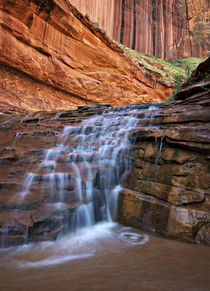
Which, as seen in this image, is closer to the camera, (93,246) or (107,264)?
(107,264)

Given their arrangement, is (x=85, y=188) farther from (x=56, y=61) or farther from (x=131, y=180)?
(x=56, y=61)

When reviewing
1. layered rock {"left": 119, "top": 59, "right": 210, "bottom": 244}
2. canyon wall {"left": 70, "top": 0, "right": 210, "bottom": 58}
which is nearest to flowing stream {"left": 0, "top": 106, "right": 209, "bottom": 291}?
layered rock {"left": 119, "top": 59, "right": 210, "bottom": 244}

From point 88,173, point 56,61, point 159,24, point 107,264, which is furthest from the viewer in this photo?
point 159,24

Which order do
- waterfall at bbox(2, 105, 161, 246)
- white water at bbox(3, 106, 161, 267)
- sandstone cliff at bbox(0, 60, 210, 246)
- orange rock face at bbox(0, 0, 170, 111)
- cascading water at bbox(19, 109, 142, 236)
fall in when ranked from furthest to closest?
orange rock face at bbox(0, 0, 170, 111), cascading water at bbox(19, 109, 142, 236), waterfall at bbox(2, 105, 161, 246), sandstone cliff at bbox(0, 60, 210, 246), white water at bbox(3, 106, 161, 267)

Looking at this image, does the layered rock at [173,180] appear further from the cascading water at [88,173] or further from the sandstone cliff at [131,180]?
the cascading water at [88,173]

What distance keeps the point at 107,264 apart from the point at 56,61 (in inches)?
532

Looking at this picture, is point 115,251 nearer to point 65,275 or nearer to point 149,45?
point 65,275

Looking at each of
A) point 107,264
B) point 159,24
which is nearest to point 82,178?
point 107,264

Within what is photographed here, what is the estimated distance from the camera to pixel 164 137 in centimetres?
384

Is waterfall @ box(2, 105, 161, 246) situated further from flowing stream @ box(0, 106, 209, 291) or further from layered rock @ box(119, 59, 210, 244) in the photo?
layered rock @ box(119, 59, 210, 244)

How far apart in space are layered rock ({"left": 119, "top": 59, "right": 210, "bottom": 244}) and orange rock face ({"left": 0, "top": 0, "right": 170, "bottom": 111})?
10.0m

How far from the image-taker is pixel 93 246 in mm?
2627

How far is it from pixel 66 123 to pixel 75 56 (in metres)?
9.68

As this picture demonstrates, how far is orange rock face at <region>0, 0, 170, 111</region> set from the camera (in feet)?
35.2
